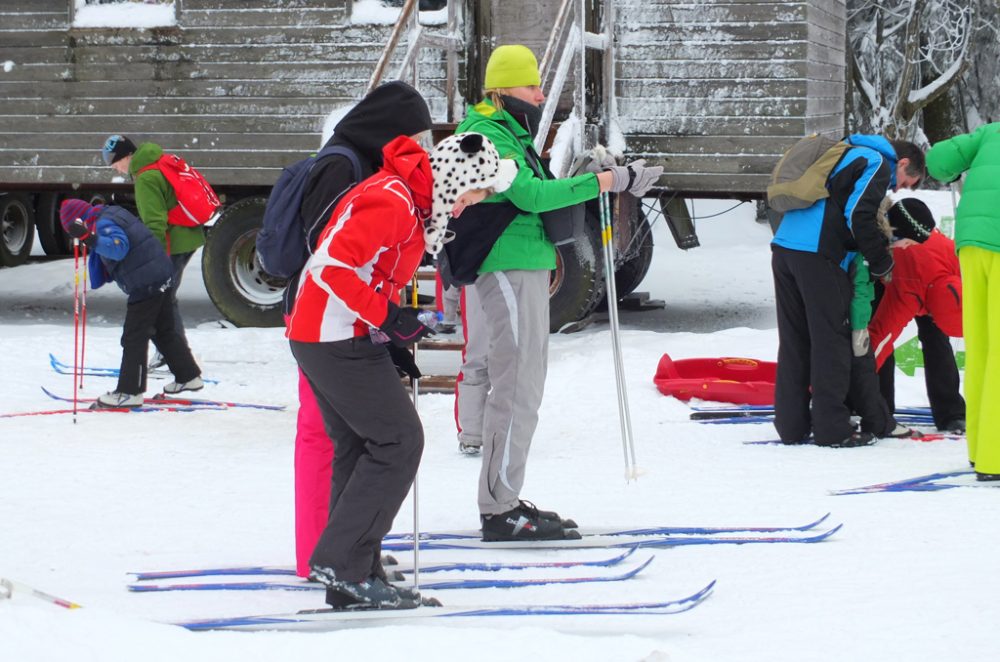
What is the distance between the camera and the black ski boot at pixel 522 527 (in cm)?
474

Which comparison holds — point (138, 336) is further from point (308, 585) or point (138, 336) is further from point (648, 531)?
point (648, 531)

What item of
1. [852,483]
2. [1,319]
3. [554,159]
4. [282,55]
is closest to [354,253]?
[852,483]

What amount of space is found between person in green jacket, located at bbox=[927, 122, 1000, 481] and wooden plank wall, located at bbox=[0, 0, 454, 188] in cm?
550

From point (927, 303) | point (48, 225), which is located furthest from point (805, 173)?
point (48, 225)

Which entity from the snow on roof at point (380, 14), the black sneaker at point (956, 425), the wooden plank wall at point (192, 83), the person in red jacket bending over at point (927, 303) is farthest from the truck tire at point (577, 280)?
the black sneaker at point (956, 425)

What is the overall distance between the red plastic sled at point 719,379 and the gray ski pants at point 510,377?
9.18 feet

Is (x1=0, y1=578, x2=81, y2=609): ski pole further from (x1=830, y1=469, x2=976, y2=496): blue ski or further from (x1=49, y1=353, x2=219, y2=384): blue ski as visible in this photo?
(x1=49, y1=353, x2=219, y2=384): blue ski

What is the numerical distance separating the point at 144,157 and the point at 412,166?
4.65 meters

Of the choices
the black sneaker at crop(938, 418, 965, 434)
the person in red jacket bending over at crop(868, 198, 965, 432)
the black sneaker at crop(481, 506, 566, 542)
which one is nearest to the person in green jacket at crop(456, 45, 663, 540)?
the black sneaker at crop(481, 506, 566, 542)

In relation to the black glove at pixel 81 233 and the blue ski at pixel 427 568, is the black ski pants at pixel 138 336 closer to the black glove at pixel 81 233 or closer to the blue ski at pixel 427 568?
the black glove at pixel 81 233

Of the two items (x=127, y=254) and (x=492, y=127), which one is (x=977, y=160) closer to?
(x=492, y=127)

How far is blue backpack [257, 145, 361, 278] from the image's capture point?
3910 mm

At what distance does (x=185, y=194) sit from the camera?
8.07m

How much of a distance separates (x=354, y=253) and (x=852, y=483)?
2880 mm
